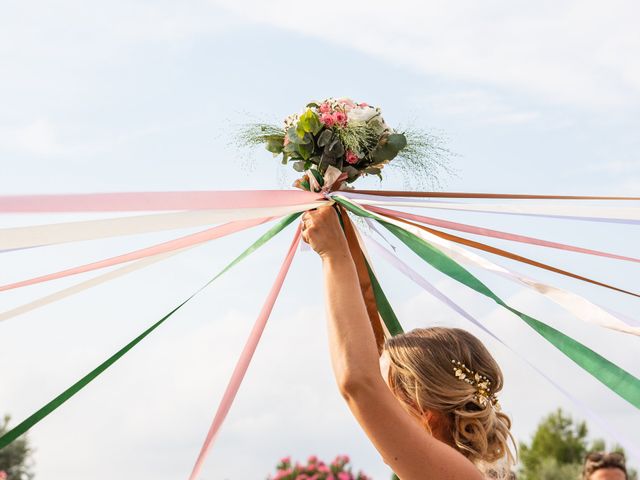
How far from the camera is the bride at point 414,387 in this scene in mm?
2555

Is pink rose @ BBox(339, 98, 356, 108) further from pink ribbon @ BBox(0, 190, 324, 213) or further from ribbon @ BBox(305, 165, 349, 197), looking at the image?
pink ribbon @ BBox(0, 190, 324, 213)

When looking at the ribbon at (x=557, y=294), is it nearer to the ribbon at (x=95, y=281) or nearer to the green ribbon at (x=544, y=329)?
the green ribbon at (x=544, y=329)

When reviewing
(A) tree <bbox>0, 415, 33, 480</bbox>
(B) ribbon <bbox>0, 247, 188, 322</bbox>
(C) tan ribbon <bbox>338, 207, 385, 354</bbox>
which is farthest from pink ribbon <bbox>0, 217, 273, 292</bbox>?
(A) tree <bbox>0, 415, 33, 480</bbox>

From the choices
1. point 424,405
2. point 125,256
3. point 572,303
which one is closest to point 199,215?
point 125,256

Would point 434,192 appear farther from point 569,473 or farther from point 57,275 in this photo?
point 569,473

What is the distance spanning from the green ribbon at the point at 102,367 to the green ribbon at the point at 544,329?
0.42 metres

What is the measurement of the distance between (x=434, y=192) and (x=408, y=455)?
1.82 m

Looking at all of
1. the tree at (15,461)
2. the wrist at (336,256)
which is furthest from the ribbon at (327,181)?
the tree at (15,461)

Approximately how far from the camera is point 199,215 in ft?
10.9

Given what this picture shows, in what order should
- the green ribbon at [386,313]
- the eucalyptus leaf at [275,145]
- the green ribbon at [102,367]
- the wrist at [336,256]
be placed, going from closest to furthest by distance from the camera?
the wrist at [336,256], the green ribbon at [102,367], the eucalyptus leaf at [275,145], the green ribbon at [386,313]

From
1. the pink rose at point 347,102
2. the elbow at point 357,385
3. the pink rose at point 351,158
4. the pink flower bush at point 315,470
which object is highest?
the pink rose at point 347,102

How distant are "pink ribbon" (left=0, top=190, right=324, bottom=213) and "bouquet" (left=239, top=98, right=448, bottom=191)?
19cm

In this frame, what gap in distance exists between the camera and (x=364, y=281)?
3861 mm

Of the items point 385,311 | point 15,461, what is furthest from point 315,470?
point 15,461
